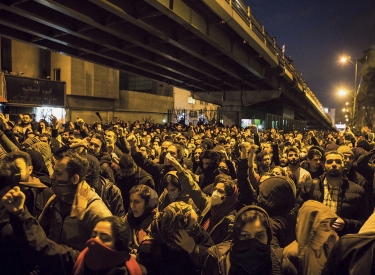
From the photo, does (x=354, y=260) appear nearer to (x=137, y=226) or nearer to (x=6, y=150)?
(x=137, y=226)

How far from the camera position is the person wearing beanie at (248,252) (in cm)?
207

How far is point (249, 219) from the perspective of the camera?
7.39 feet

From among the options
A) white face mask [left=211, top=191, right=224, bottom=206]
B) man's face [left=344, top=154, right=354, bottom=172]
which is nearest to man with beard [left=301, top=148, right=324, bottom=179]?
man's face [left=344, top=154, right=354, bottom=172]

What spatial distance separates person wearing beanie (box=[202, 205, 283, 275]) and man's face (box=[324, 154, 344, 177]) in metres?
2.04

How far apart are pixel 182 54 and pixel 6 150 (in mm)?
12542

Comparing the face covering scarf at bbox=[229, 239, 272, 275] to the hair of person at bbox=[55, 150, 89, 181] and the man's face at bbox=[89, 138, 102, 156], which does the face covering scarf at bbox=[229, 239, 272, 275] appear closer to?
the hair of person at bbox=[55, 150, 89, 181]

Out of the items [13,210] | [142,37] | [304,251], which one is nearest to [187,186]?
[304,251]

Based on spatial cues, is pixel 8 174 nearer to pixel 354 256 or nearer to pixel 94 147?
pixel 354 256

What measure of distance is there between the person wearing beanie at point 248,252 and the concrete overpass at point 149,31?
8235 millimetres

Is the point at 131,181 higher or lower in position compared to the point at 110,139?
lower

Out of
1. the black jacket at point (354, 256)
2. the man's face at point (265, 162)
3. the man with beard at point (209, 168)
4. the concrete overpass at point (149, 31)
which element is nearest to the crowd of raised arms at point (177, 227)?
the black jacket at point (354, 256)

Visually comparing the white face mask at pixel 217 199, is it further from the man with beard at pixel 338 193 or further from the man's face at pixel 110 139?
the man's face at pixel 110 139

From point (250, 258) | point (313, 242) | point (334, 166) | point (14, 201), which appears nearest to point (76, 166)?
point (14, 201)

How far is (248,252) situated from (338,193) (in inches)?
87.4
